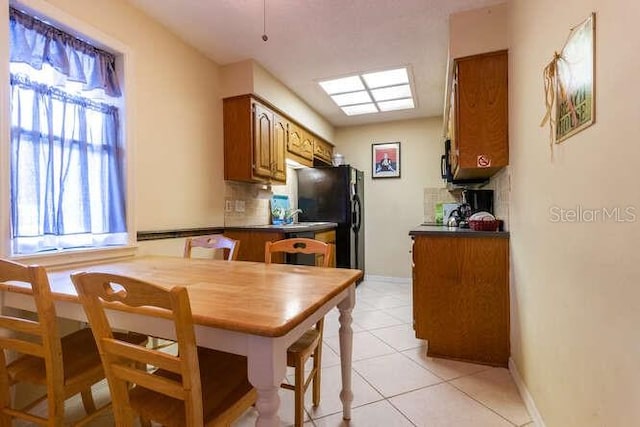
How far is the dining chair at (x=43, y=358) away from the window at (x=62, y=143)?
48 centimetres

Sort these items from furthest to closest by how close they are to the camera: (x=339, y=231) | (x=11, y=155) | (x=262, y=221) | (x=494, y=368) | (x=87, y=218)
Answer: (x=339, y=231)
(x=262, y=221)
(x=494, y=368)
(x=87, y=218)
(x=11, y=155)

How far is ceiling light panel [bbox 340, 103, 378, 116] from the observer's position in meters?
4.08

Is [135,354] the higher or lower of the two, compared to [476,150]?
lower

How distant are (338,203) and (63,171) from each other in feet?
9.28

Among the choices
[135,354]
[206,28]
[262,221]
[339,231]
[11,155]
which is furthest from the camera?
[339,231]

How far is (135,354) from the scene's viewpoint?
87cm

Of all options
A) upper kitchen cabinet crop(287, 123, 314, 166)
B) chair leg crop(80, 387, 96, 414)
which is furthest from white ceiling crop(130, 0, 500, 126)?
chair leg crop(80, 387, 96, 414)

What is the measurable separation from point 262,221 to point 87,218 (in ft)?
6.14

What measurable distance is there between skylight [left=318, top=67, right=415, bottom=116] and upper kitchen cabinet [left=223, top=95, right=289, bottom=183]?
87cm

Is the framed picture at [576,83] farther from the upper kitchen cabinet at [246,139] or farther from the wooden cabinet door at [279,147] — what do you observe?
the wooden cabinet door at [279,147]

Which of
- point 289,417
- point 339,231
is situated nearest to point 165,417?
point 289,417

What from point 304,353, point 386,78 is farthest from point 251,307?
point 386,78

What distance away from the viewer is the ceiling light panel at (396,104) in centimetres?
390

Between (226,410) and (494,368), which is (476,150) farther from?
(226,410)
